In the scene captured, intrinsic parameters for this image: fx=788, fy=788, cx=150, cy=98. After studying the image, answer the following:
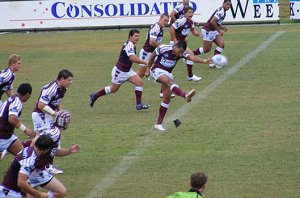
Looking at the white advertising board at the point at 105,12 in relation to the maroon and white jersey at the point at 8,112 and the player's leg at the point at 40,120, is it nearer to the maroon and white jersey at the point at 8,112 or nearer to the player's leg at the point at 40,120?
the player's leg at the point at 40,120

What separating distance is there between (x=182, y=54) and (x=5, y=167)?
4.58 meters

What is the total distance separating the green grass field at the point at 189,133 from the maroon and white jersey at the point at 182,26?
1.25m

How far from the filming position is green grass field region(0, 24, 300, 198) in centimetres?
1268

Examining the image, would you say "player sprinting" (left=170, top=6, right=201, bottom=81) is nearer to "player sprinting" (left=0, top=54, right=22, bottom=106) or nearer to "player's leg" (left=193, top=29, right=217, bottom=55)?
"player's leg" (left=193, top=29, right=217, bottom=55)

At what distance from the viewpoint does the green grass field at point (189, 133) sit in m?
12.7

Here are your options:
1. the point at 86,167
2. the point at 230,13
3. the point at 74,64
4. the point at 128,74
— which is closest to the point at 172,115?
the point at 128,74

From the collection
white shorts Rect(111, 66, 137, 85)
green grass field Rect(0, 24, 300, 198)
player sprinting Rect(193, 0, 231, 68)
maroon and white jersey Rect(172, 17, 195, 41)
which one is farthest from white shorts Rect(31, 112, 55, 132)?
player sprinting Rect(193, 0, 231, 68)

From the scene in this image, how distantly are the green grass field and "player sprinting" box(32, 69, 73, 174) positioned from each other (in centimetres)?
80

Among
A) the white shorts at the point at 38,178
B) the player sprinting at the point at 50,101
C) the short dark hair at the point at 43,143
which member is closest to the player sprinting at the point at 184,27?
the player sprinting at the point at 50,101

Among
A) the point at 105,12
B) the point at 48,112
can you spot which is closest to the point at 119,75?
the point at 48,112

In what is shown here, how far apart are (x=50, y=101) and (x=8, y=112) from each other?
4.19 ft

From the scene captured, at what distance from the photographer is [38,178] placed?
10891mm

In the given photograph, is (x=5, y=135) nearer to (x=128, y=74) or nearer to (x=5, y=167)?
(x=5, y=167)

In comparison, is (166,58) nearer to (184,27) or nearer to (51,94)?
(51,94)
